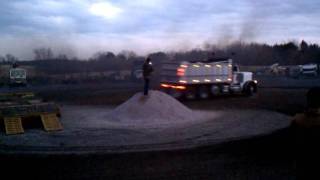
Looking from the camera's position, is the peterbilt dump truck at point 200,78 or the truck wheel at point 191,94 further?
the truck wheel at point 191,94

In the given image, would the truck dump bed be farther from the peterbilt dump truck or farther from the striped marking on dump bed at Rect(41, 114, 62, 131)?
the striped marking on dump bed at Rect(41, 114, 62, 131)

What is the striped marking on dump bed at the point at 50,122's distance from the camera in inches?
742

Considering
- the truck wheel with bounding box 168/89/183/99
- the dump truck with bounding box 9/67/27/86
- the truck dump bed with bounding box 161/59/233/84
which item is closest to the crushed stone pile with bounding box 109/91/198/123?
the truck dump bed with bounding box 161/59/233/84

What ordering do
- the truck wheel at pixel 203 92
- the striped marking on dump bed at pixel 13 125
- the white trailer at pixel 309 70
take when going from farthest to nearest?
the white trailer at pixel 309 70
the truck wheel at pixel 203 92
the striped marking on dump bed at pixel 13 125

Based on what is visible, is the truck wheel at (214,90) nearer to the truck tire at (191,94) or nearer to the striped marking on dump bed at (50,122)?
the truck tire at (191,94)

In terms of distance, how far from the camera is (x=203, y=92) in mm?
34656

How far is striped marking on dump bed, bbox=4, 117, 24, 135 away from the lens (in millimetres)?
18117

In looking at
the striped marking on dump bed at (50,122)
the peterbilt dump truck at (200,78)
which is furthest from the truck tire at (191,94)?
the striped marking on dump bed at (50,122)

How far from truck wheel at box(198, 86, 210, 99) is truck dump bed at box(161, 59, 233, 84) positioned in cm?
51

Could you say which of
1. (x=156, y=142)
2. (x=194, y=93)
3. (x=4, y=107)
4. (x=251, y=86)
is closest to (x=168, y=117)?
(x=156, y=142)

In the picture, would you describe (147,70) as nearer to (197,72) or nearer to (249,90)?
(197,72)

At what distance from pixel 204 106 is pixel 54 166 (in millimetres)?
18574

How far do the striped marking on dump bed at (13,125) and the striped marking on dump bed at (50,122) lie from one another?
3.34ft

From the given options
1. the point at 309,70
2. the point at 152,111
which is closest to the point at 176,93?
the point at 152,111
